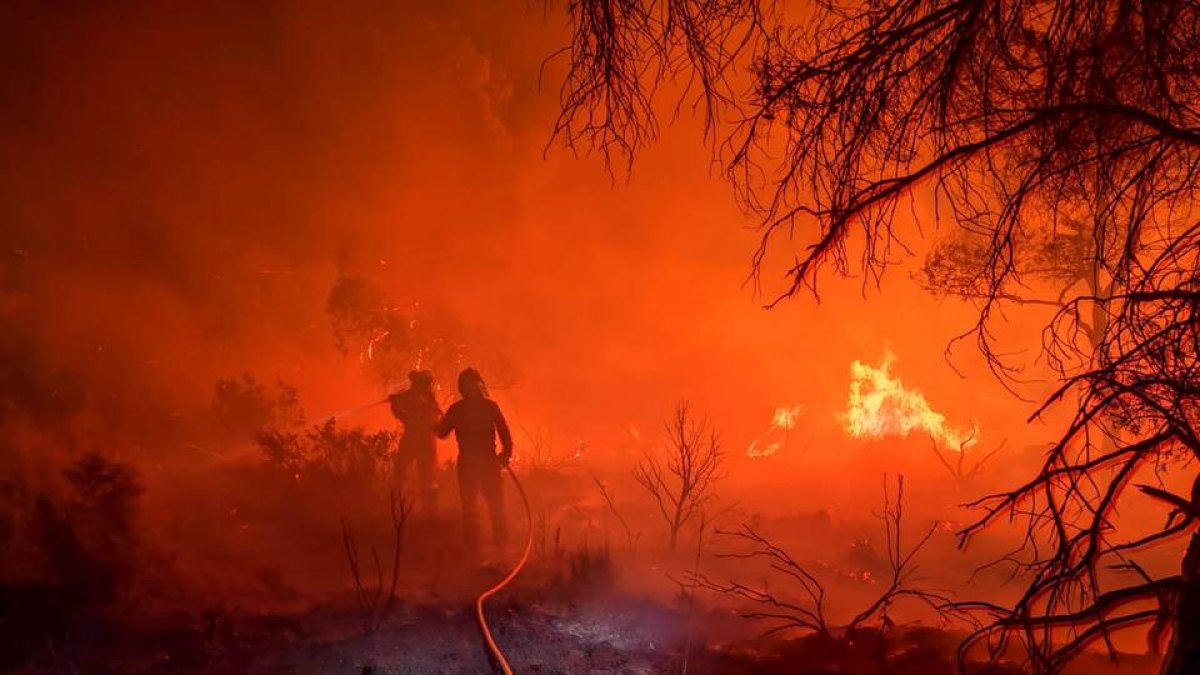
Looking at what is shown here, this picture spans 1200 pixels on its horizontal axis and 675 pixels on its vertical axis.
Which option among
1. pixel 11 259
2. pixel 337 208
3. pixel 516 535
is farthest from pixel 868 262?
pixel 337 208

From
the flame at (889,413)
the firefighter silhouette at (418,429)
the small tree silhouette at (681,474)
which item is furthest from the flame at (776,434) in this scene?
the firefighter silhouette at (418,429)

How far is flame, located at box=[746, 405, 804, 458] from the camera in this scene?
24.2 meters

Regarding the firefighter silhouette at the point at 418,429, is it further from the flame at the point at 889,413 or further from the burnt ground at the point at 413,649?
the flame at the point at 889,413

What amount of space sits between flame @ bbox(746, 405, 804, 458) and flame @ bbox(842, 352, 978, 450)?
7.34 ft

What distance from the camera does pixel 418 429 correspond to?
11258 mm

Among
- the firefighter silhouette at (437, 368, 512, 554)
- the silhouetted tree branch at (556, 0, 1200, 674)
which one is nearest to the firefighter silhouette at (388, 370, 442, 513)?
the firefighter silhouette at (437, 368, 512, 554)

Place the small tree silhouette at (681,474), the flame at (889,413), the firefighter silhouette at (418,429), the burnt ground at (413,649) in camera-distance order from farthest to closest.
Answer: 1. the flame at (889,413)
2. the small tree silhouette at (681,474)
3. the firefighter silhouette at (418,429)
4. the burnt ground at (413,649)

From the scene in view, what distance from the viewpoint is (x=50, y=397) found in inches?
587

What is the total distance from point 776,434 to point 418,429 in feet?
59.6

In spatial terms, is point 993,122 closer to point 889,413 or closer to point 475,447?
point 475,447

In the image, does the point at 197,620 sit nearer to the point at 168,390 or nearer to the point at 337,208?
the point at 168,390

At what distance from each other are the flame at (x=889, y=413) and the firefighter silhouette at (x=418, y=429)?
17.7 metres

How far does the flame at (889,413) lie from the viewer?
2216 cm

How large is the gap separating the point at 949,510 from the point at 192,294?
26135 mm
